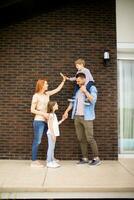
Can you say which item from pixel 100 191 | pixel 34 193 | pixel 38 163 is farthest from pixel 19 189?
pixel 38 163

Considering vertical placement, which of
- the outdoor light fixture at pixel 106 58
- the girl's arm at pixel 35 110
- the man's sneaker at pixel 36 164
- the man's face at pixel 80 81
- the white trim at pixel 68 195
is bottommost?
the white trim at pixel 68 195

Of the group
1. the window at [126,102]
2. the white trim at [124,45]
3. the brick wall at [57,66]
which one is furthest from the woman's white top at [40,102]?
the white trim at [124,45]

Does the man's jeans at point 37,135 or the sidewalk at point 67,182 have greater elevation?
the man's jeans at point 37,135

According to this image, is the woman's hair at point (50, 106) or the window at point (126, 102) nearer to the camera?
the woman's hair at point (50, 106)

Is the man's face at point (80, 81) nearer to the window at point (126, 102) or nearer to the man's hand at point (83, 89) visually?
the man's hand at point (83, 89)

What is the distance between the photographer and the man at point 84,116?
274 inches

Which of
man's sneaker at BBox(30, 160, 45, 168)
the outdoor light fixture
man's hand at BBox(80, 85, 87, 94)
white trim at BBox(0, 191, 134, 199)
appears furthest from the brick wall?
white trim at BBox(0, 191, 134, 199)

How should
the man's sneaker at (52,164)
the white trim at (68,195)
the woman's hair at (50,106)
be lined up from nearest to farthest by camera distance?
the white trim at (68,195) → the man's sneaker at (52,164) → the woman's hair at (50,106)

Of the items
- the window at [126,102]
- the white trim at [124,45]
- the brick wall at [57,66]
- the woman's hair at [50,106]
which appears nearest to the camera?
the woman's hair at [50,106]

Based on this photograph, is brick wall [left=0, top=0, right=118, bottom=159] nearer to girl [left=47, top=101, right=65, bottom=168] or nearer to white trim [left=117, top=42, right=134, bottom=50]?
white trim [left=117, top=42, right=134, bottom=50]

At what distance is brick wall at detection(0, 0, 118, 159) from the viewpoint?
774 cm

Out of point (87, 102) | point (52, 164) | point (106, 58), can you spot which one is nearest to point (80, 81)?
point (87, 102)

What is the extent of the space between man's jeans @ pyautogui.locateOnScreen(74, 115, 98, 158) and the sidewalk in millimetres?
386

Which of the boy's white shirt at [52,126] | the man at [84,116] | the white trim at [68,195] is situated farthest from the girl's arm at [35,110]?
the white trim at [68,195]
